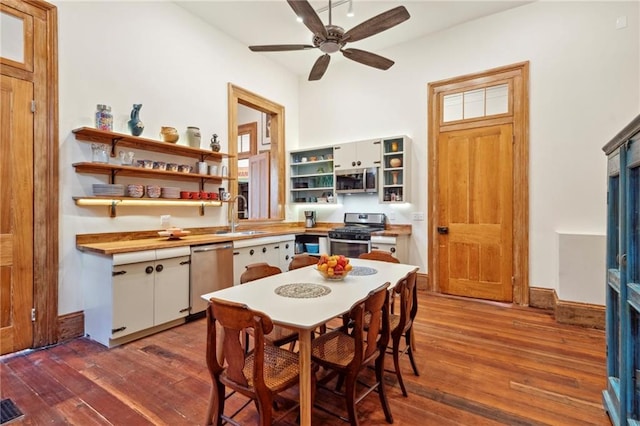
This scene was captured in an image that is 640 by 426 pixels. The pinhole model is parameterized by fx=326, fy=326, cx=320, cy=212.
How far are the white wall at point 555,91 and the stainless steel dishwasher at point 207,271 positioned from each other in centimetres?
269

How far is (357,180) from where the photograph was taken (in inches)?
205

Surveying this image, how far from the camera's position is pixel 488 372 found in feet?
8.15

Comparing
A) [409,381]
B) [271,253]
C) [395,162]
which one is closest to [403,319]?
[409,381]

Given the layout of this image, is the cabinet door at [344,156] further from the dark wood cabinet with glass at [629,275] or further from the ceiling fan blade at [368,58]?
the dark wood cabinet with glass at [629,275]

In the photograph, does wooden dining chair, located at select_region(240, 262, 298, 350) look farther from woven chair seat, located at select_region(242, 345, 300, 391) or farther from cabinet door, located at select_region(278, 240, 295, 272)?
cabinet door, located at select_region(278, 240, 295, 272)

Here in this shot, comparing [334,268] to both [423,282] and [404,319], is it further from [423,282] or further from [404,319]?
[423,282]

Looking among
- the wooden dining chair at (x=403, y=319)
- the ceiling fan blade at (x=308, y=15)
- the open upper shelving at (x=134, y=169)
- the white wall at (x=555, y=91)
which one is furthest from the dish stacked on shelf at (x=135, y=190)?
the white wall at (x=555, y=91)

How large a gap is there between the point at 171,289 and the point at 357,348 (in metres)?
2.35

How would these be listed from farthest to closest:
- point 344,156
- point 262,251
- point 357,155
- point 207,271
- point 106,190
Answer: point 344,156
point 357,155
point 262,251
point 207,271
point 106,190

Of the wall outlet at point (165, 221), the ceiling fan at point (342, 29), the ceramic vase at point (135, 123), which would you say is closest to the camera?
the ceiling fan at point (342, 29)

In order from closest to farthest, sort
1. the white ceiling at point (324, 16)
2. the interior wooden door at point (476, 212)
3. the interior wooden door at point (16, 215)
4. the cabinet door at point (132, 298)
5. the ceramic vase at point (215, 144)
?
1. the interior wooden door at point (16, 215)
2. the cabinet door at point (132, 298)
3. the white ceiling at point (324, 16)
4. the interior wooden door at point (476, 212)
5. the ceramic vase at point (215, 144)

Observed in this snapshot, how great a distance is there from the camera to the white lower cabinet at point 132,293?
9.52 ft

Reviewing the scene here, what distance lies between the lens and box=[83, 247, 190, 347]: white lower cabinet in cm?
290

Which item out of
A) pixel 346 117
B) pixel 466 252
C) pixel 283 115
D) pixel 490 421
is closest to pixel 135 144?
pixel 283 115
